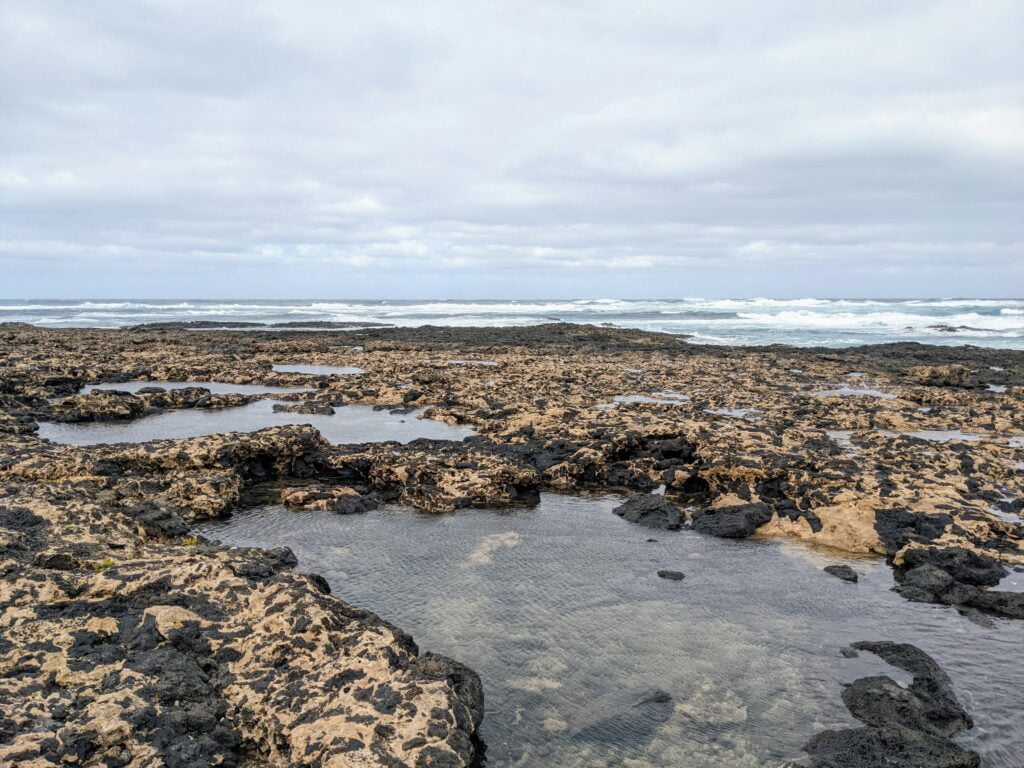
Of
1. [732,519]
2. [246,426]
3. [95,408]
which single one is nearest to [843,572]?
[732,519]

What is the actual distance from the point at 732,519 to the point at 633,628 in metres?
3.08

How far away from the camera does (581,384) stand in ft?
64.8

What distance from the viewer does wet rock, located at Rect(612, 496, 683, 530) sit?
8531 millimetres

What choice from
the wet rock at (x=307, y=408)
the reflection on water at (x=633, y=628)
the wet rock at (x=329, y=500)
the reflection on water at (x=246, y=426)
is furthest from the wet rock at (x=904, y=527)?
the wet rock at (x=307, y=408)

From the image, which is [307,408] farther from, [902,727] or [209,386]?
[902,727]

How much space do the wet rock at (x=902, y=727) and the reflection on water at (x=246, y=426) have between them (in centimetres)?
913

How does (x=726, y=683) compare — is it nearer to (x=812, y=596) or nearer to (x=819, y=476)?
(x=812, y=596)

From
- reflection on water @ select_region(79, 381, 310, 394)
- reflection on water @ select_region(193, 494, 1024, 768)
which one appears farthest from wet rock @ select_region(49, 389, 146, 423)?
reflection on water @ select_region(193, 494, 1024, 768)

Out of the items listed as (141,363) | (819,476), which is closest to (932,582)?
(819,476)

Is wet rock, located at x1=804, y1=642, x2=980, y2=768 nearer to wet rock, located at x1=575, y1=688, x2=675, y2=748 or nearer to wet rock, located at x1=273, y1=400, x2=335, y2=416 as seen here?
wet rock, located at x1=575, y1=688, x2=675, y2=748

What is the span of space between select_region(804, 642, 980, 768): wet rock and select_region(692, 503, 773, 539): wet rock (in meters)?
2.94

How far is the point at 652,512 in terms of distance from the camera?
28.8ft

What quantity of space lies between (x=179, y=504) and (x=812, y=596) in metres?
7.60

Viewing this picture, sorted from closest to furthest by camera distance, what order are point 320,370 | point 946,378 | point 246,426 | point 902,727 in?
point 902,727, point 246,426, point 946,378, point 320,370
